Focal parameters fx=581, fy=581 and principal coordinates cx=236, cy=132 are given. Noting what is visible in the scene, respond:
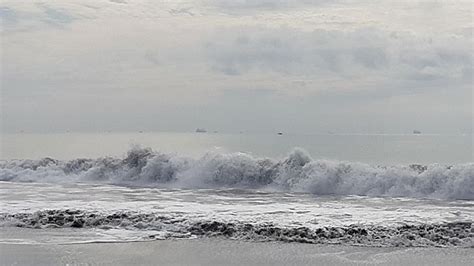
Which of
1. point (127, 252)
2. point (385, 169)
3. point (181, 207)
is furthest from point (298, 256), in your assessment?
point (385, 169)

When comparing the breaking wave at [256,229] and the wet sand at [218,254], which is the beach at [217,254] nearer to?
the wet sand at [218,254]

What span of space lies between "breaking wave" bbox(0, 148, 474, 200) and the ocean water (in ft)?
0.12

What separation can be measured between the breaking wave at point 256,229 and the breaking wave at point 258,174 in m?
6.86

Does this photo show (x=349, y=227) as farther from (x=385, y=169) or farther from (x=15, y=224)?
(x=385, y=169)

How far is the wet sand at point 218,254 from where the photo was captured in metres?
8.98

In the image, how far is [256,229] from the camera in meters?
11.2

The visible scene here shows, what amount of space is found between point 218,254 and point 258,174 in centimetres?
1142

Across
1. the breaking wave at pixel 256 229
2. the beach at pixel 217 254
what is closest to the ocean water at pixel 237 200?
the breaking wave at pixel 256 229

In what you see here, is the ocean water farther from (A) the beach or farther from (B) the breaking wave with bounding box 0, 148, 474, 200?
(A) the beach

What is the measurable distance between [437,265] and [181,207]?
696 cm

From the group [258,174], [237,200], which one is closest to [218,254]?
[237,200]

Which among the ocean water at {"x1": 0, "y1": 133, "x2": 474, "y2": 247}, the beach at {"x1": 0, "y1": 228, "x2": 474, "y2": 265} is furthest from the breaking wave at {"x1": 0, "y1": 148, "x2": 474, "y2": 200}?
the beach at {"x1": 0, "y1": 228, "x2": 474, "y2": 265}

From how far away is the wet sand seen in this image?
8977mm

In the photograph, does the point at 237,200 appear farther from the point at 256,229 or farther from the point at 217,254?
the point at 217,254
